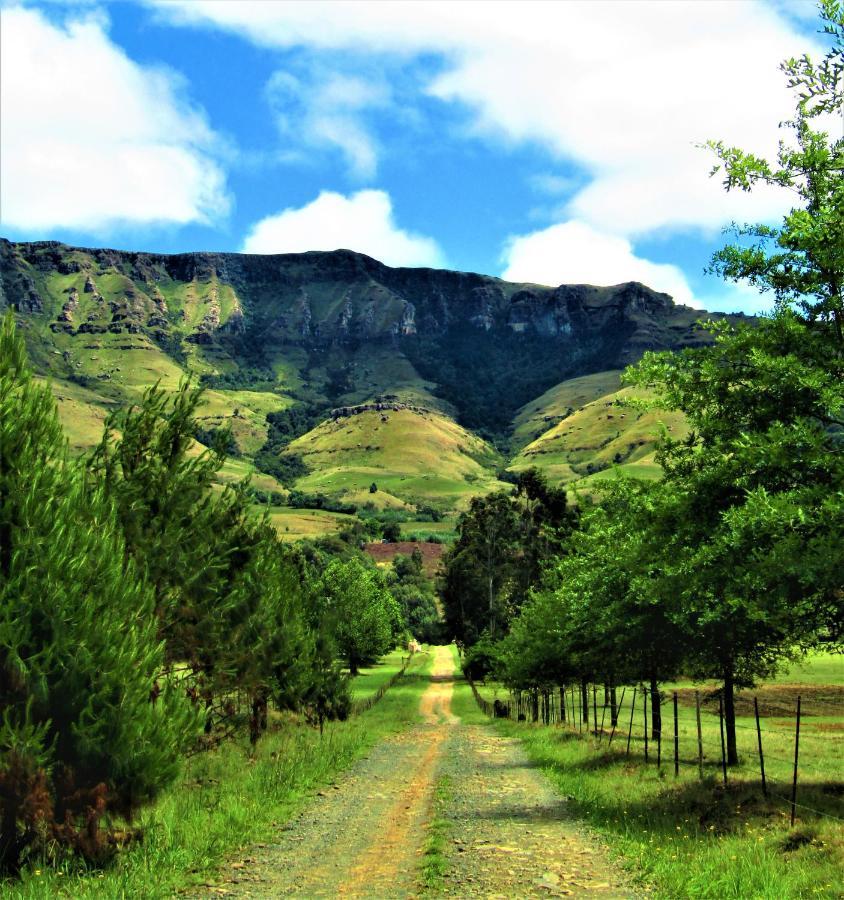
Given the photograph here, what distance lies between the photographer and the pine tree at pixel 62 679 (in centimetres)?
1234

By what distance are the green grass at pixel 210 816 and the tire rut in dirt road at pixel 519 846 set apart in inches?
158

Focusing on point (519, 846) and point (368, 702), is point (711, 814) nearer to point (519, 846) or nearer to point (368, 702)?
point (519, 846)

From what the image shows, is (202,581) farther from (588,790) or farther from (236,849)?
(588,790)

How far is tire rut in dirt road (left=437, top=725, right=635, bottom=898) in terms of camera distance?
1231cm

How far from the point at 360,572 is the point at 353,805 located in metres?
106

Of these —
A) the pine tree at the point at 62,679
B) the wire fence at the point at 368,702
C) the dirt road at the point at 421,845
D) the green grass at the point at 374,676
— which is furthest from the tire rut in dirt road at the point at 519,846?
the green grass at the point at 374,676

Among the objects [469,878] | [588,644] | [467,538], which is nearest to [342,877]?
[469,878]

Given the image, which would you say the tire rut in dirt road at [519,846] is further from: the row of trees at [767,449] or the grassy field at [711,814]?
the row of trees at [767,449]

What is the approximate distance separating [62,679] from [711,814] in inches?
494

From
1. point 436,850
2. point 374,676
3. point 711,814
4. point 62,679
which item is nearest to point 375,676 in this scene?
point 374,676

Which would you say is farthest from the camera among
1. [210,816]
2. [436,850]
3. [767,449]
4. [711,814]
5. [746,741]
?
[746,741]

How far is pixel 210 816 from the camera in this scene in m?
17.0

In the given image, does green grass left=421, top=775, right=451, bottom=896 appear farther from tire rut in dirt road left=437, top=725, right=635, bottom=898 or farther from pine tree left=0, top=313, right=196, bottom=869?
pine tree left=0, top=313, right=196, bottom=869

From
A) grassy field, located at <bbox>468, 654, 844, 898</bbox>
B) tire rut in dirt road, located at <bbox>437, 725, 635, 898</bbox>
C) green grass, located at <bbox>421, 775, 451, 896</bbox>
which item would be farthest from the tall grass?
green grass, located at <bbox>421, 775, 451, 896</bbox>
